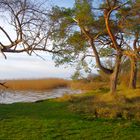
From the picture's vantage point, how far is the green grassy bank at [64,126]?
1238 cm

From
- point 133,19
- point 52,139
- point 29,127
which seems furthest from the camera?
point 133,19

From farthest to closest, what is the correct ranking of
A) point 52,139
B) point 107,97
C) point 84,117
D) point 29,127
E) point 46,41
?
point 107,97, point 84,117, point 29,127, point 46,41, point 52,139

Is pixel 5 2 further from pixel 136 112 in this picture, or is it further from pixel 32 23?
pixel 136 112

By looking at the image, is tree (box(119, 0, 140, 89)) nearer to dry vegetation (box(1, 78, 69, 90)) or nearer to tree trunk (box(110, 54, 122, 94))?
tree trunk (box(110, 54, 122, 94))

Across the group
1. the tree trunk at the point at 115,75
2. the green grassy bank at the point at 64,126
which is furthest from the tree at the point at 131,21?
the green grassy bank at the point at 64,126

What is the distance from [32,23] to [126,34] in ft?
43.6

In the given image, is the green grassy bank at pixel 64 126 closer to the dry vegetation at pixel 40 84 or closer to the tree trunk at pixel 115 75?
the tree trunk at pixel 115 75

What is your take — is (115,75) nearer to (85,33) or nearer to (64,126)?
(85,33)

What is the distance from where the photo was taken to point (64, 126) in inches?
551

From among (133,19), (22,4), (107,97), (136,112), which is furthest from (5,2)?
(133,19)

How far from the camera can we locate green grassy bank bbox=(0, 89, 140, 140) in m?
12.4

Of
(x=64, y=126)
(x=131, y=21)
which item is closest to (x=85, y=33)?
(x=131, y=21)

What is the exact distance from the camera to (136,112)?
16.7 metres

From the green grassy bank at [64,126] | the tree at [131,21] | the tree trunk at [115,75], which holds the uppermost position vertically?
the tree at [131,21]
